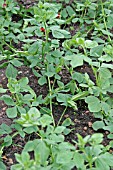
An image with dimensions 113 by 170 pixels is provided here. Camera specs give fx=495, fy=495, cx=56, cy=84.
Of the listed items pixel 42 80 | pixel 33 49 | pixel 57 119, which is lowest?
pixel 57 119

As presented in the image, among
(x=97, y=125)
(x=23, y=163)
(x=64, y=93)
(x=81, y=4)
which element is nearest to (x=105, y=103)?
(x=97, y=125)

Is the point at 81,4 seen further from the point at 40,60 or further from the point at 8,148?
the point at 8,148

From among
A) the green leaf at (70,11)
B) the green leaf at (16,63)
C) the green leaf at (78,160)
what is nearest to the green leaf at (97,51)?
the green leaf at (16,63)

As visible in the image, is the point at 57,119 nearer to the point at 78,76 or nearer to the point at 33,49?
the point at 78,76

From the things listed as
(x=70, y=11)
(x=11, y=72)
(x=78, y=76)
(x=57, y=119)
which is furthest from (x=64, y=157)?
(x=70, y=11)

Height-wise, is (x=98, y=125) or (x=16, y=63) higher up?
(x=16, y=63)

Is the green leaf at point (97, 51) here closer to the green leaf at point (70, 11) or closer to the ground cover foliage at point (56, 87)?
the ground cover foliage at point (56, 87)

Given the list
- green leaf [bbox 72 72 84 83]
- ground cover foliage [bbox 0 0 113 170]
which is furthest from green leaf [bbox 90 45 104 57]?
green leaf [bbox 72 72 84 83]

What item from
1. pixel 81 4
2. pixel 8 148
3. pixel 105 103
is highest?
pixel 81 4
